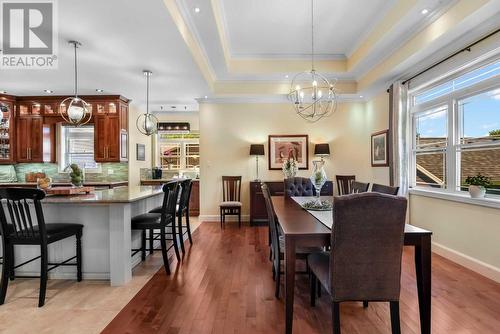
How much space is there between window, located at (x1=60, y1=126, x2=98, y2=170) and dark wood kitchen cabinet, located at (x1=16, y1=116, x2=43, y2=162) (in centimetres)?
47

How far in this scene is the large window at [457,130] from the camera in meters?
3.09

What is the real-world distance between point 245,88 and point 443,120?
3.51 m

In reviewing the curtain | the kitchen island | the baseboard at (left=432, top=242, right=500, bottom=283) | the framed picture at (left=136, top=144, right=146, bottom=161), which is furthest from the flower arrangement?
the framed picture at (left=136, top=144, right=146, bottom=161)

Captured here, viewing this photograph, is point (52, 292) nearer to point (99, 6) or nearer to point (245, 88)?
point (99, 6)

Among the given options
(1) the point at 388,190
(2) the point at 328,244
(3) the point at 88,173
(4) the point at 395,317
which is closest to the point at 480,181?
(1) the point at 388,190

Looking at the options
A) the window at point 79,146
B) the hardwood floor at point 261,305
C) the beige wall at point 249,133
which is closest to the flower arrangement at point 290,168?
the beige wall at point 249,133

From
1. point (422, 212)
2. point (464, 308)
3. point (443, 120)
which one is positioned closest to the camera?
point (464, 308)

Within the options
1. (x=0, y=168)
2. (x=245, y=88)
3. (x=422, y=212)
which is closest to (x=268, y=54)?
(x=245, y=88)

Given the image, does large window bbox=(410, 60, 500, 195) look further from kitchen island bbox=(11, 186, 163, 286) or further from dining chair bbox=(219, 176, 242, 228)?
kitchen island bbox=(11, 186, 163, 286)

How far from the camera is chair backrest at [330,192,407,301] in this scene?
5.40 feet

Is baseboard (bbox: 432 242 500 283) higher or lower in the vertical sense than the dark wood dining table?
lower

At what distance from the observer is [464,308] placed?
234 centimetres

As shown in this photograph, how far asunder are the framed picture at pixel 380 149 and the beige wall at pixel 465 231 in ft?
3.59

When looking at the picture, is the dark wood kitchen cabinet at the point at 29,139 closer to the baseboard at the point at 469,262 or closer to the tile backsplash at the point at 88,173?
the tile backsplash at the point at 88,173
